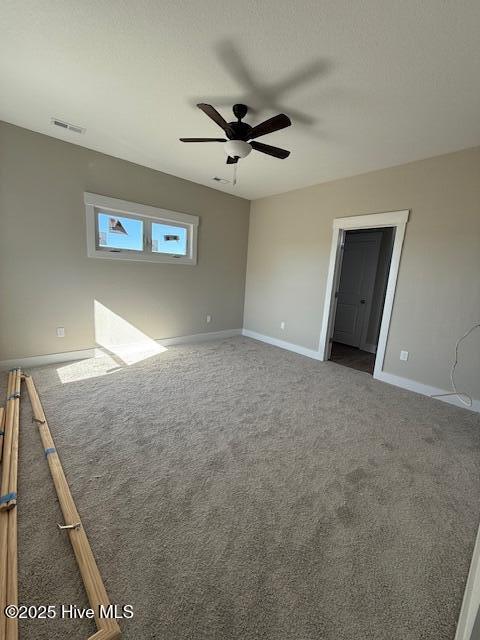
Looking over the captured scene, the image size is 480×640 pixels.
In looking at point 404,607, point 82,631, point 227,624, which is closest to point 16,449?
point 82,631

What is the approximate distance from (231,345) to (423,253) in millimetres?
3119

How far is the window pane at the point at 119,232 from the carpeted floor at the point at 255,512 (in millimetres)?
1989

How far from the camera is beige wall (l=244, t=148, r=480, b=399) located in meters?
2.88

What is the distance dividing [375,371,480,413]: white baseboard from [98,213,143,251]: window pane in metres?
3.96

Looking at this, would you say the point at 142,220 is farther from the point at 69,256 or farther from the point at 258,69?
the point at 258,69

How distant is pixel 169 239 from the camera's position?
4.29 m

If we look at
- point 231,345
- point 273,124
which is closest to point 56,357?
point 231,345

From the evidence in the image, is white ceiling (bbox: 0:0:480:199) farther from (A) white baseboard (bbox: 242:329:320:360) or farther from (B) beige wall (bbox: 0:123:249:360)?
(A) white baseboard (bbox: 242:329:320:360)

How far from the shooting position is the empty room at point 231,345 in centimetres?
117

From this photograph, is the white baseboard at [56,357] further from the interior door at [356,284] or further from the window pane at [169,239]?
the interior door at [356,284]

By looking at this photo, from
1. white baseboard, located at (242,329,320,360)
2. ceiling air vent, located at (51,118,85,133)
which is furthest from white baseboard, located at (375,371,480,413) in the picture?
ceiling air vent, located at (51,118,85,133)

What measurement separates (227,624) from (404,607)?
0.75 meters

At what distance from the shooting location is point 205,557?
1258 mm

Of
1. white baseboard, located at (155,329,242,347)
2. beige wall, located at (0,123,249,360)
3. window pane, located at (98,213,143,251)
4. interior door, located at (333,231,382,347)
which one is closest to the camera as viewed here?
beige wall, located at (0,123,249,360)
